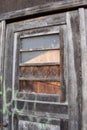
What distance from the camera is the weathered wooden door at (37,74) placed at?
229 centimetres

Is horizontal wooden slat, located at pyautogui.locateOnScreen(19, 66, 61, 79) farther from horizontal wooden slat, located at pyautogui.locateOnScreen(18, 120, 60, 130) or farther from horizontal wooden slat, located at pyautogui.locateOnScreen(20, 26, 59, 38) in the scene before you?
horizontal wooden slat, located at pyautogui.locateOnScreen(18, 120, 60, 130)

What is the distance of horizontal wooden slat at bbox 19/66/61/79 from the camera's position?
2359 mm

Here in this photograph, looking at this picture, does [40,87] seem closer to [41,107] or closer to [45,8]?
[41,107]

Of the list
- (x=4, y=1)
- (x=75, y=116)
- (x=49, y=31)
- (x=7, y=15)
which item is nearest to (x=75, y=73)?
(x=75, y=116)

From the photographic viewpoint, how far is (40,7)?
2432 mm

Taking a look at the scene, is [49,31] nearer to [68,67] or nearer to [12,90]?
[68,67]

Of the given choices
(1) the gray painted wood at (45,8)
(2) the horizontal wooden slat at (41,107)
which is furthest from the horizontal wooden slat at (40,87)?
(1) the gray painted wood at (45,8)

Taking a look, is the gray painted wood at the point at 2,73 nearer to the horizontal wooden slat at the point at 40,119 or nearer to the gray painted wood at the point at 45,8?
the gray painted wood at the point at 45,8

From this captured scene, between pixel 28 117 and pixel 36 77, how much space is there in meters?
0.45

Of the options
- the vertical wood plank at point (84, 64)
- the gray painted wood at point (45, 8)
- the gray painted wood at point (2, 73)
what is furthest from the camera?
the gray painted wood at point (2, 73)

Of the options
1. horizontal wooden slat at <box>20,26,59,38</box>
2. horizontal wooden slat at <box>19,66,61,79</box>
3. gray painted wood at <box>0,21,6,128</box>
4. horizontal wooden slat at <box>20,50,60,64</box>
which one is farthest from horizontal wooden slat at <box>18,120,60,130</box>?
horizontal wooden slat at <box>20,26,59,38</box>

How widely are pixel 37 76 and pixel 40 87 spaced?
5.0 inches

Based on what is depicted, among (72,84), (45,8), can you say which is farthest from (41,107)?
(45,8)

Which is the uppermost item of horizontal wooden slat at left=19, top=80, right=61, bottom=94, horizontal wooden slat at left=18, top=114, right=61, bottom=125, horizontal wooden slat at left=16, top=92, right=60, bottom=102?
horizontal wooden slat at left=19, top=80, right=61, bottom=94
